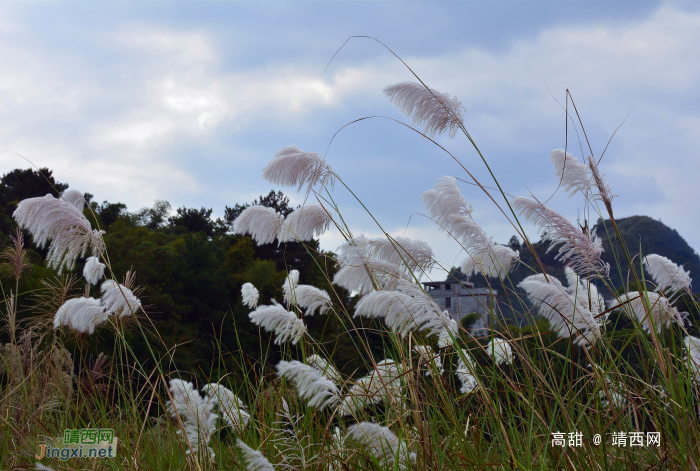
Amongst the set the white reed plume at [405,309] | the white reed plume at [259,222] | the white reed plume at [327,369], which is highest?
the white reed plume at [259,222]

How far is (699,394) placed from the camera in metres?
2.32

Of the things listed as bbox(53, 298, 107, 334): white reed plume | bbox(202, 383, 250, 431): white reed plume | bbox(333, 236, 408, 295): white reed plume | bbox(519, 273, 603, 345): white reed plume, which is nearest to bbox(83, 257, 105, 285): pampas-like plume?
bbox(53, 298, 107, 334): white reed plume

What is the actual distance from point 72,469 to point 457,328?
5.69ft

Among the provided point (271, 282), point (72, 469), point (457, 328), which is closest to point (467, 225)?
point (457, 328)

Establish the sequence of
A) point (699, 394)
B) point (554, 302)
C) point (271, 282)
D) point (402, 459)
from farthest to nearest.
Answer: point (271, 282) < point (699, 394) < point (554, 302) < point (402, 459)

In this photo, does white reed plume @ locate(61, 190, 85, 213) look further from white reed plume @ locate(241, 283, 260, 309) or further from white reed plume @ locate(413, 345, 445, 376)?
white reed plume @ locate(413, 345, 445, 376)

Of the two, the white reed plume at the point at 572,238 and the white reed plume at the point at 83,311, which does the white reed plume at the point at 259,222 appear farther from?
the white reed plume at the point at 572,238

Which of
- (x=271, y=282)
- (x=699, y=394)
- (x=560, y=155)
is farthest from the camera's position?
(x=271, y=282)

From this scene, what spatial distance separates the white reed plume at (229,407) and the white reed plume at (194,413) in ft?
0.38

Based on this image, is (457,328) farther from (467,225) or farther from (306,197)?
(306,197)

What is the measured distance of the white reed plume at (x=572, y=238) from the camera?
88.0 inches

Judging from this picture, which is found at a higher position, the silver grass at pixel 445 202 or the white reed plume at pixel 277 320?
the silver grass at pixel 445 202

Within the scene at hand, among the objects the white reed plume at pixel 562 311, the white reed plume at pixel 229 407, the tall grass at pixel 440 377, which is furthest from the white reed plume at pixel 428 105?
the white reed plume at pixel 229 407

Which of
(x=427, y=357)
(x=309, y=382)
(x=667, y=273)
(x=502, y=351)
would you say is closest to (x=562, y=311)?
(x=427, y=357)
